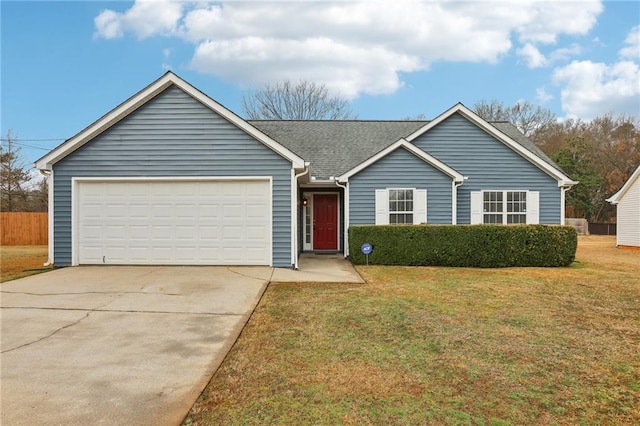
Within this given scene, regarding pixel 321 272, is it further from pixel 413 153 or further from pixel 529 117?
pixel 529 117

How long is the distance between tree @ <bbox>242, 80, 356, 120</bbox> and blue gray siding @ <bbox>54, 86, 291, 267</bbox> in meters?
21.7

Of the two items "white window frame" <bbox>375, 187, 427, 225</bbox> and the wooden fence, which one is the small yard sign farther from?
the wooden fence

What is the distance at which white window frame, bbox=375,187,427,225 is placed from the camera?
12.9 m

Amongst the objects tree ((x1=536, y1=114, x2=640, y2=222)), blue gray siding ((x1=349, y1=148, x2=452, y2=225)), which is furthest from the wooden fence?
tree ((x1=536, y1=114, x2=640, y2=222))

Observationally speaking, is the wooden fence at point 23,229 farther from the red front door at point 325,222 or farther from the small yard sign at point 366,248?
the small yard sign at point 366,248

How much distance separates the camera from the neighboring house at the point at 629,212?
19062 mm

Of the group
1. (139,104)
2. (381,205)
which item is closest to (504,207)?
(381,205)

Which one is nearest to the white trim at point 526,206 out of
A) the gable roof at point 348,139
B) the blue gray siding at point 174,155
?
the gable roof at point 348,139

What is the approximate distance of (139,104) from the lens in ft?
34.3

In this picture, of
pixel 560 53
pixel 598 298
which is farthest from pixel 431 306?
pixel 560 53

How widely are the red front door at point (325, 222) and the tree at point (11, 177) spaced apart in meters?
23.8

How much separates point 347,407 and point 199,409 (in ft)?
3.85

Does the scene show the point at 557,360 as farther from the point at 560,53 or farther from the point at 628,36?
the point at 560,53

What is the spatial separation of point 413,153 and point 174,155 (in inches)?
290
